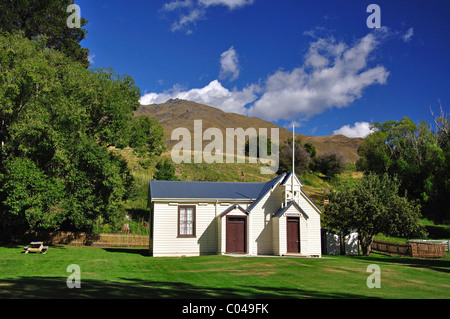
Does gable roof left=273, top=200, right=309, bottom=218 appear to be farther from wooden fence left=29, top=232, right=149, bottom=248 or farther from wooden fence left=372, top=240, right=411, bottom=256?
wooden fence left=29, top=232, right=149, bottom=248

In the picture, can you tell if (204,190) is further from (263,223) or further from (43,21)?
(43,21)

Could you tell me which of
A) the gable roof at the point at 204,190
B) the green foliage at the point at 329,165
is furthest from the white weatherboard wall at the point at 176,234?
the green foliage at the point at 329,165

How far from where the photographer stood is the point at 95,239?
32.0m

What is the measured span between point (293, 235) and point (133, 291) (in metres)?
15.2

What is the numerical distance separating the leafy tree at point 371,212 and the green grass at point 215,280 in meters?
10.3

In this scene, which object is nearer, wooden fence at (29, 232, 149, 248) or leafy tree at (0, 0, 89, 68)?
wooden fence at (29, 232, 149, 248)

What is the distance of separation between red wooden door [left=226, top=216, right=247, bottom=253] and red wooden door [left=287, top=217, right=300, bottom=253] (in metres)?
2.77

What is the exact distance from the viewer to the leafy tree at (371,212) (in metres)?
28.7

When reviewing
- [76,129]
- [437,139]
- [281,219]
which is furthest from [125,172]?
[437,139]

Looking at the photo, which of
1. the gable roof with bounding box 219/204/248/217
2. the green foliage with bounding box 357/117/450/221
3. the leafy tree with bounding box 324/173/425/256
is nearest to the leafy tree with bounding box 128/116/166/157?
the gable roof with bounding box 219/204/248/217

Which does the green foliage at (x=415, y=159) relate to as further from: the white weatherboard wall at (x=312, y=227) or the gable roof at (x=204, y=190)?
the gable roof at (x=204, y=190)

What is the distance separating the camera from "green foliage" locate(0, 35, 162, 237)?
80.6ft

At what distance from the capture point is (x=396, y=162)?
5316 centimetres
